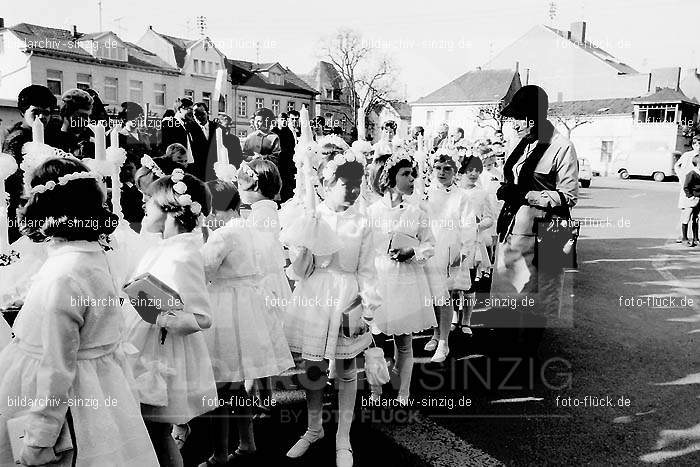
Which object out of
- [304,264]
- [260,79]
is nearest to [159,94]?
[260,79]

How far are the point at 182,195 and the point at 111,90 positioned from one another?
3936 cm

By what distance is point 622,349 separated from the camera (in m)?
6.10

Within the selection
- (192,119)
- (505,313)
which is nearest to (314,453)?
(505,313)

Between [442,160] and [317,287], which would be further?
[442,160]

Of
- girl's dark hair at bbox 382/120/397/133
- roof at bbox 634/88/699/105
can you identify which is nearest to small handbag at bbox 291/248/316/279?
girl's dark hair at bbox 382/120/397/133

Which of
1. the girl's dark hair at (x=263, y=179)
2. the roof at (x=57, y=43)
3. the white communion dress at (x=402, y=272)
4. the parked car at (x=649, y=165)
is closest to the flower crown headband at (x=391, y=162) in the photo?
the white communion dress at (x=402, y=272)

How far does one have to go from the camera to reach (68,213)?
2.37 metres

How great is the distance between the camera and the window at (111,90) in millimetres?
37656

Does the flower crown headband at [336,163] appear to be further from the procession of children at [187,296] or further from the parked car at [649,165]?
the parked car at [649,165]

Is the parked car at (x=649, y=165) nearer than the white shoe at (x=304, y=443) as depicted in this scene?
No


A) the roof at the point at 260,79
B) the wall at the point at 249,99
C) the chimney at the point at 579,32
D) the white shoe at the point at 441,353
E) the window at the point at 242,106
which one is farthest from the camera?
the chimney at the point at 579,32

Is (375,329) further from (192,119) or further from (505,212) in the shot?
(192,119)

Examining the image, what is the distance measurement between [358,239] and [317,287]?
421 mm

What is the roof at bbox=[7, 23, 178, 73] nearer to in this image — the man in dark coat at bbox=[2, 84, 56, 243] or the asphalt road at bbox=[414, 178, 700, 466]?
the man in dark coat at bbox=[2, 84, 56, 243]
